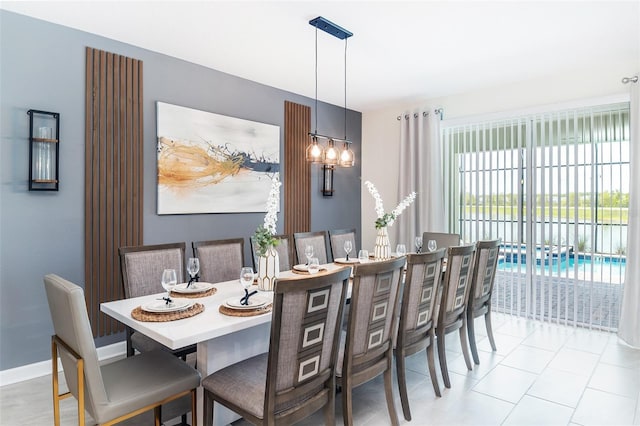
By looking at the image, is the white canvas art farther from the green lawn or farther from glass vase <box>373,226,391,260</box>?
the green lawn

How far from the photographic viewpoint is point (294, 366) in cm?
169

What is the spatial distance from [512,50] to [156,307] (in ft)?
12.0

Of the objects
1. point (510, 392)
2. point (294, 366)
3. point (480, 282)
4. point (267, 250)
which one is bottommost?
point (510, 392)

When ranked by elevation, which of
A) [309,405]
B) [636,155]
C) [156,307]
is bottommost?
[309,405]

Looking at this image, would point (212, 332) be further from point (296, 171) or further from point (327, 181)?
point (327, 181)

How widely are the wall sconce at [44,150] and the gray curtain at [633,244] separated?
16.8 ft

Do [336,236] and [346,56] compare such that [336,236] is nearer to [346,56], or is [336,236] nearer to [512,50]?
[346,56]

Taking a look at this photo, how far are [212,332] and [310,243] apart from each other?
2075 mm

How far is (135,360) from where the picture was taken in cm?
206

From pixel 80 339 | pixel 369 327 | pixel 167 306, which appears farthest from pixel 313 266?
pixel 80 339

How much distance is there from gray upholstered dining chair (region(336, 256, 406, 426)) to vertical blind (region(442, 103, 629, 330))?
119 inches

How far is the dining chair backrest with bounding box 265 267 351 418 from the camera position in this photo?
62.6 inches

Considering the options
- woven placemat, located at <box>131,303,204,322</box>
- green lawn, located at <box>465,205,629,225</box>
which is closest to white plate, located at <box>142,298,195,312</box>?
woven placemat, located at <box>131,303,204,322</box>

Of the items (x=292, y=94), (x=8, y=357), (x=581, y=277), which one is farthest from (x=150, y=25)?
(x=581, y=277)
